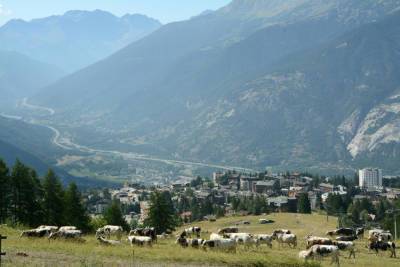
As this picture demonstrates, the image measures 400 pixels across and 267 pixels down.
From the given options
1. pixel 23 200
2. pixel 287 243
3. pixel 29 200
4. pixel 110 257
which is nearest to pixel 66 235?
pixel 110 257

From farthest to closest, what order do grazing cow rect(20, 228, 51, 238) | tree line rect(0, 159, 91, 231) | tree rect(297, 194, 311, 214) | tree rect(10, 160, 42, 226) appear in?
tree rect(297, 194, 311, 214) < tree rect(10, 160, 42, 226) < tree line rect(0, 159, 91, 231) < grazing cow rect(20, 228, 51, 238)

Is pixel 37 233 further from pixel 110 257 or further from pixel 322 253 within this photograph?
pixel 322 253

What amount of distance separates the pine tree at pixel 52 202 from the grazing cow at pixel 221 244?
99.6 ft

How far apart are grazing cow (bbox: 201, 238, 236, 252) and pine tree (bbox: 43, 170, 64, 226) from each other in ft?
99.6

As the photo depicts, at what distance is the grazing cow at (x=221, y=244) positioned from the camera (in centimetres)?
4634

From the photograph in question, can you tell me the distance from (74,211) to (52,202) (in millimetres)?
4646

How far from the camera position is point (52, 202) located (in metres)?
72.6

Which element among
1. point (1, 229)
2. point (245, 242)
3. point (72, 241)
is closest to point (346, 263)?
point (245, 242)

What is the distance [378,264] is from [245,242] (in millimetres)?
11443

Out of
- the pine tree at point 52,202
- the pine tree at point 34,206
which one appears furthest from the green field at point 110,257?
the pine tree at point 52,202

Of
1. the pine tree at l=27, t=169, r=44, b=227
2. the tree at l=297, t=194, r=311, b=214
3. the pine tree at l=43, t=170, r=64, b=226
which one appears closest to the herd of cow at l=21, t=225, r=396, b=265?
the pine tree at l=43, t=170, r=64, b=226

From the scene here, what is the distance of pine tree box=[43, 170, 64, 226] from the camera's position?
7169 cm

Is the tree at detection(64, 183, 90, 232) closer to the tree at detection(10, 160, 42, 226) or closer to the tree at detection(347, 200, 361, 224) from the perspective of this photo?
the tree at detection(10, 160, 42, 226)

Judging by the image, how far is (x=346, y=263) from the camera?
1821 inches
